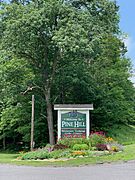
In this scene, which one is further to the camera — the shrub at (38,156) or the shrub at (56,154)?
the shrub at (38,156)

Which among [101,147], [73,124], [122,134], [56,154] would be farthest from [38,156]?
[122,134]

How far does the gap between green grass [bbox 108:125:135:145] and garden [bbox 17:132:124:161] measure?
1081 centimetres

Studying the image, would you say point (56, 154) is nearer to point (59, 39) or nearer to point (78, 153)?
point (78, 153)

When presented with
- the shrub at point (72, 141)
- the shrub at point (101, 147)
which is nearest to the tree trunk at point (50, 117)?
the shrub at point (72, 141)

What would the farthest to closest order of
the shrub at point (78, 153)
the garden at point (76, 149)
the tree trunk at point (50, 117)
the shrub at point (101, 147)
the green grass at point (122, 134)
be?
the green grass at point (122, 134) → the tree trunk at point (50, 117) → the shrub at point (101, 147) → the garden at point (76, 149) → the shrub at point (78, 153)

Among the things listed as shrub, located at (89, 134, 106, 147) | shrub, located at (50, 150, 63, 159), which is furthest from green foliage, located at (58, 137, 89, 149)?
shrub, located at (50, 150, 63, 159)

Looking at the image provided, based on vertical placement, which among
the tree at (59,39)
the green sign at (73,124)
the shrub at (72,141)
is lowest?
the shrub at (72,141)

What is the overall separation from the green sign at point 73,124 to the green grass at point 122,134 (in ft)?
28.6

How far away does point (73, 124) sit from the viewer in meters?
21.9

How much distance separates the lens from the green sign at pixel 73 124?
2172 cm

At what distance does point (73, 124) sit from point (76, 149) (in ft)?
12.5

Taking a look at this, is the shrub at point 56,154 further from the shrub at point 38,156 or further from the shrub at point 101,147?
the shrub at point 101,147

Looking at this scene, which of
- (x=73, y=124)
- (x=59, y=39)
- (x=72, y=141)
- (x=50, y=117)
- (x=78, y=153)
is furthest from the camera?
(x=50, y=117)

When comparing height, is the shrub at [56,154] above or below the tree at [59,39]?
below
